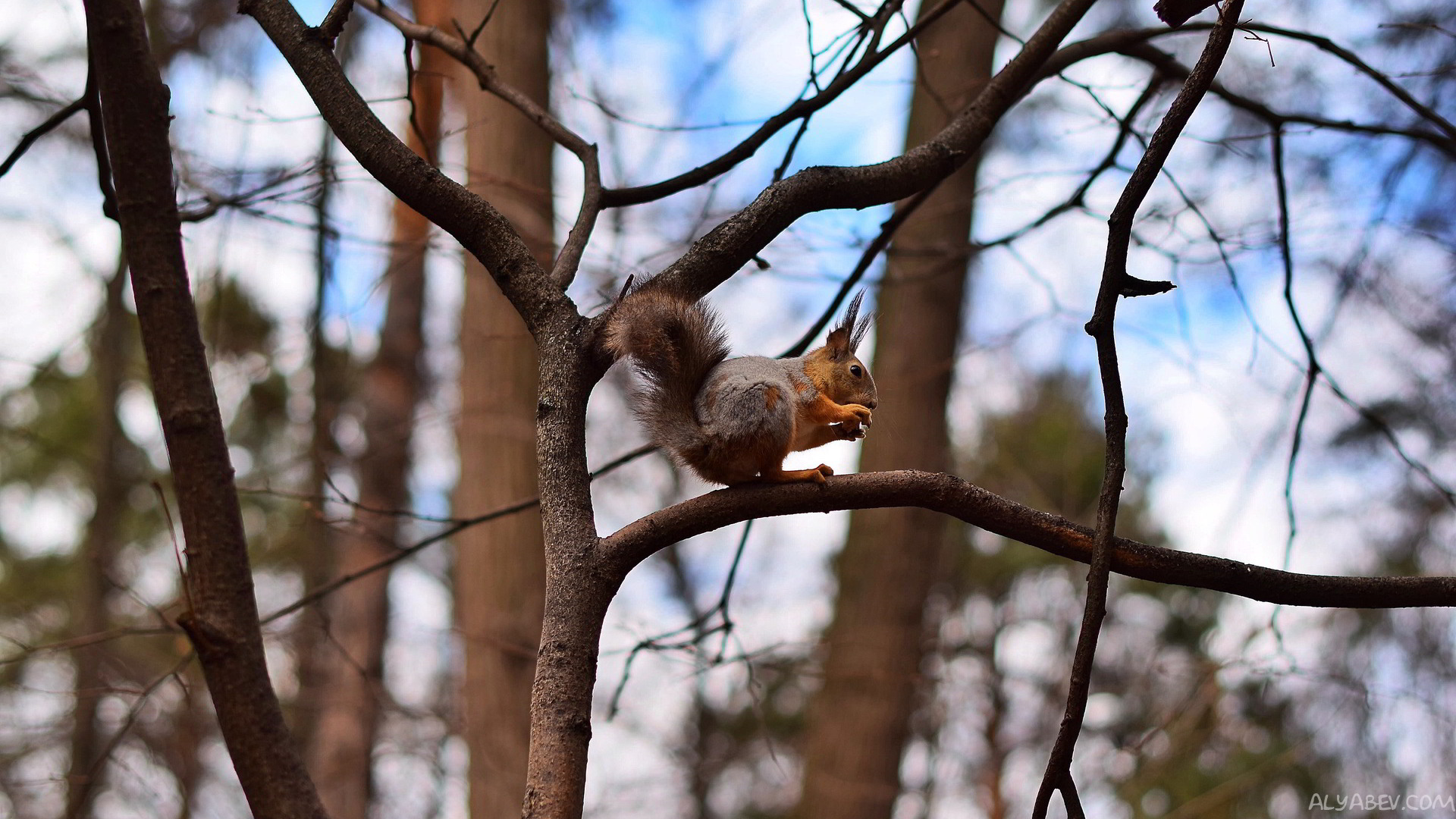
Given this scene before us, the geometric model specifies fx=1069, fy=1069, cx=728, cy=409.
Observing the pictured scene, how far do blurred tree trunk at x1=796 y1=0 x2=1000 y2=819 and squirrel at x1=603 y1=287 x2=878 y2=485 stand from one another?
260 centimetres

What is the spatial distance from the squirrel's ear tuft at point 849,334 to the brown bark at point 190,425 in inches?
39.5

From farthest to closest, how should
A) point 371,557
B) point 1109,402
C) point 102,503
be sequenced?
point 371,557 < point 102,503 < point 1109,402

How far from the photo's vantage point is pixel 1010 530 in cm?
135

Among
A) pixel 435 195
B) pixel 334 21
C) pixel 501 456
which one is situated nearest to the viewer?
pixel 435 195

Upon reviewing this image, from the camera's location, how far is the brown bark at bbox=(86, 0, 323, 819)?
1466mm

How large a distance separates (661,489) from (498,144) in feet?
14.1

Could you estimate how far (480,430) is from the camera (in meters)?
4.03

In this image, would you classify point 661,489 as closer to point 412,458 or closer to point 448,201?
point 412,458

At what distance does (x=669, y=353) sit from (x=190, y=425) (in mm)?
677

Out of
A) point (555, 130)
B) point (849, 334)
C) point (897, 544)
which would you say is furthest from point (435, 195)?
point (897, 544)

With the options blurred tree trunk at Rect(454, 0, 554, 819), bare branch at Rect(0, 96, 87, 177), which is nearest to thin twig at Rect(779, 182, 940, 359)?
bare branch at Rect(0, 96, 87, 177)

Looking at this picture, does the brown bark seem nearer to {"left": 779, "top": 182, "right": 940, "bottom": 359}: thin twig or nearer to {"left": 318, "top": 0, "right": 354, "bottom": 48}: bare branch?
{"left": 318, "top": 0, "right": 354, "bottom": 48}: bare branch

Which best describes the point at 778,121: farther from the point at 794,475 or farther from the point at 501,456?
the point at 501,456

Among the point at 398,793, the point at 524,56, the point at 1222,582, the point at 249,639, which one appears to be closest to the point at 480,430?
the point at 524,56
